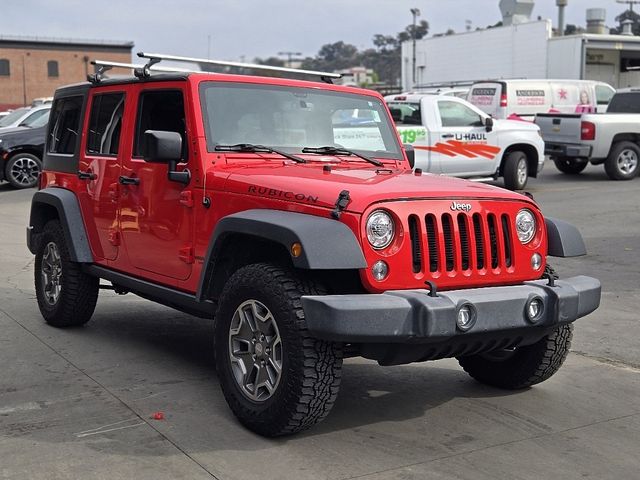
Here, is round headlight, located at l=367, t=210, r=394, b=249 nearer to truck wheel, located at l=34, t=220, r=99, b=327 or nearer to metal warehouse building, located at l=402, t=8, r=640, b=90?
truck wheel, located at l=34, t=220, r=99, b=327

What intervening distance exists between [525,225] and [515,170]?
41.0 ft

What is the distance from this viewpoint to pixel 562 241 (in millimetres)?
5219

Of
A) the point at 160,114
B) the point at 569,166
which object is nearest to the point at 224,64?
the point at 160,114

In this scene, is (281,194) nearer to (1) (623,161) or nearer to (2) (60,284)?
(2) (60,284)

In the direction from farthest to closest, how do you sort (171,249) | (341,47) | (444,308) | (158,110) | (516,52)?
(341,47)
(516,52)
(158,110)
(171,249)
(444,308)

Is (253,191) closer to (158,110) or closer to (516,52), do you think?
(158,110)

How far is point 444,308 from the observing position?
4.31 m

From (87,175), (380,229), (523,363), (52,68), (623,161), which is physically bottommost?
(523,363)

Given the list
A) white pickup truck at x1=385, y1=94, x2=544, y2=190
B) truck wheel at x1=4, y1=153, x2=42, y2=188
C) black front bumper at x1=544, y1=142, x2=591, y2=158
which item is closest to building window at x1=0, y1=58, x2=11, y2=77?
truck wheel at x1=4, y1=153, x2=42, y2=188

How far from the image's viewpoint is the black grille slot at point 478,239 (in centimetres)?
481

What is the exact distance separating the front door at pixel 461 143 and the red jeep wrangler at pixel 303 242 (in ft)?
32.9

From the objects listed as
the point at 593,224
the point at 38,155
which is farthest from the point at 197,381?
the point at 38,155

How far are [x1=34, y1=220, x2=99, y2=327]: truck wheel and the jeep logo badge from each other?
3.36 metres

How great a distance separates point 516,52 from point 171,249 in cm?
4580
